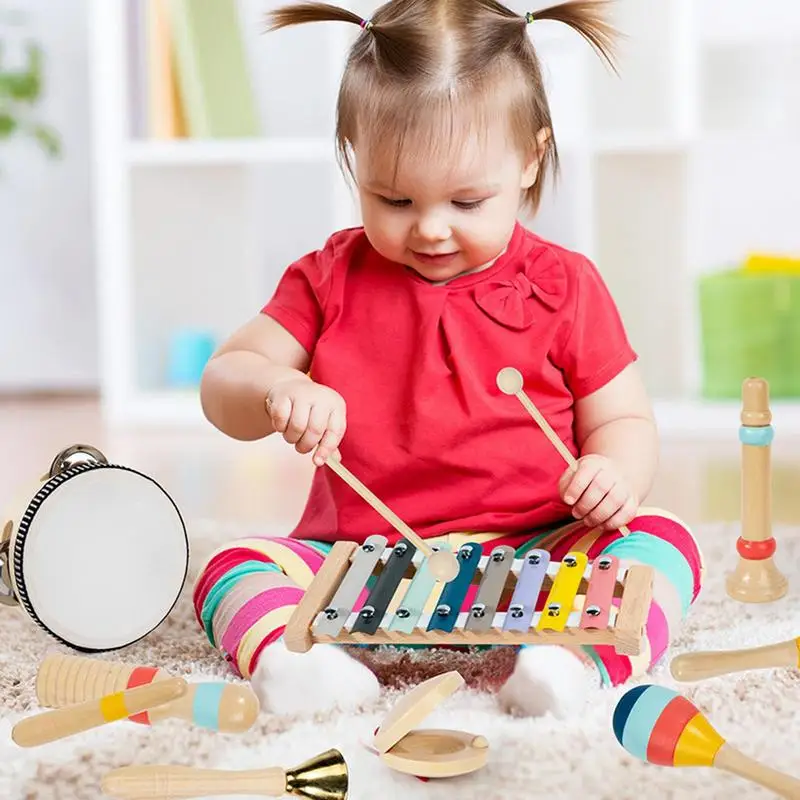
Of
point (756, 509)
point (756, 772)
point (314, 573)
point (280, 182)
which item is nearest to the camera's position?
point (756, 772)

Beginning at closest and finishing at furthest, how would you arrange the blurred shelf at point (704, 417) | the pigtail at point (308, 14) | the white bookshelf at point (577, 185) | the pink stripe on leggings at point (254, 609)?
the pink stripe on leggings at point (254, 609), the pigtail at point (308, 14), the blurred shelf at point (704, 417), the white bookshelf at point (577, 185)

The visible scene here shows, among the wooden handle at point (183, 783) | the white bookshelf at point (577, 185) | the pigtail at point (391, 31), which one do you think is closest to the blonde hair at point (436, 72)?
the pigtail at point (391, 31)

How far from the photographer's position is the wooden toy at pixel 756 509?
3.83 feet

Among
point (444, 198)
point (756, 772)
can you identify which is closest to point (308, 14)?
point (444, 198)

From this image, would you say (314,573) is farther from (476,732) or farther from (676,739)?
(676,739)

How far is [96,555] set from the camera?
100 cm

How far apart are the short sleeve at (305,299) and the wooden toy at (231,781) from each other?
502 millimetres

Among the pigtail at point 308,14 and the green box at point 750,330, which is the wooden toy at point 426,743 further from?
the green box at point 750,330

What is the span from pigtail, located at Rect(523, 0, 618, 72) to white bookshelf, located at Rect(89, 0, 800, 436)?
1182 mm

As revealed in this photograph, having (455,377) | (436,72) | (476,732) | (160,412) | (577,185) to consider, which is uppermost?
(436,72)

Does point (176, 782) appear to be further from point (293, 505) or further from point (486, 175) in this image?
point (293, 505)

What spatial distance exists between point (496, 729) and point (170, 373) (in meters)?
1.76

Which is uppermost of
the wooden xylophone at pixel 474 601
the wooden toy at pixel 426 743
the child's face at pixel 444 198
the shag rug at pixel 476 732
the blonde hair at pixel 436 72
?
the blonde hair at pixel 436 72

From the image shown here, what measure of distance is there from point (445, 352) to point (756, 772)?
0.52 meters
